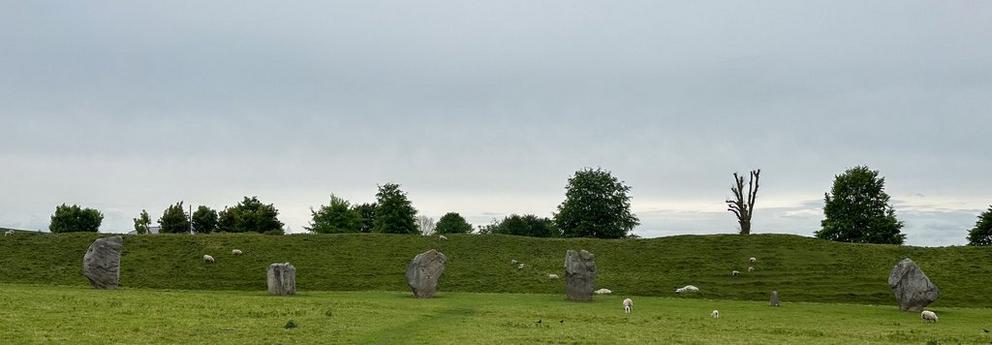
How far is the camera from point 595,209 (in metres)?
90.0

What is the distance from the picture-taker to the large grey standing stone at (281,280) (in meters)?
38.2

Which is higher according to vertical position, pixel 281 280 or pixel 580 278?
pixel 281 280

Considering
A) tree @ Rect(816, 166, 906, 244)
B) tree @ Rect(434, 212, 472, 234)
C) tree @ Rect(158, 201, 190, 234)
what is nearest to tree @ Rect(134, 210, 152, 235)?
tree @ Rect(158, 201, 190, 234)

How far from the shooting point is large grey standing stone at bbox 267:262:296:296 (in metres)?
38.2

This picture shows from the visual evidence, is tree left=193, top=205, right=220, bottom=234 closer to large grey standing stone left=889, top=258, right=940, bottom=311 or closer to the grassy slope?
the grassy slope

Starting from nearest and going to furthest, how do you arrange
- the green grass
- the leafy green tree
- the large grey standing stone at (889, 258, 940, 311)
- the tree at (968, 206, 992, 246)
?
the green grass < the large grey standing stone at (889, 258, 940, 311) < the tree at (968, 206, 992, 246) < the leafy green tree

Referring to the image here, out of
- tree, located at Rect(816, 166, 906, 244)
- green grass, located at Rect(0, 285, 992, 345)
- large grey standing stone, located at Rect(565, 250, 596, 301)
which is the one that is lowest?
green grass, located at Rect(0, 285, 992, 345)

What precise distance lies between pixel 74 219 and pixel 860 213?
87050mm

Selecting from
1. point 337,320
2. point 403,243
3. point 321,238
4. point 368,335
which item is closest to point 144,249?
point 321,238

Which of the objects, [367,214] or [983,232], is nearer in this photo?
[983,232]

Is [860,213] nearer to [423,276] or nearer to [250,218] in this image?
[423,276]

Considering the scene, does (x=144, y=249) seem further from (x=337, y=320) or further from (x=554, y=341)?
(x=554, y=341)

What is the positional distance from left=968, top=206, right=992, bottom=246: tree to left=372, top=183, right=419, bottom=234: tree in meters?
60.0

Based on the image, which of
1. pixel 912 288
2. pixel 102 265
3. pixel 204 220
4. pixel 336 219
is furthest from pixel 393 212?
pixel 912 288
